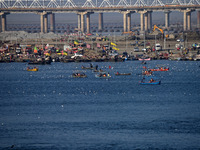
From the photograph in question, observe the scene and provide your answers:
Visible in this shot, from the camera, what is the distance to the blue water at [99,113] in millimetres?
49375

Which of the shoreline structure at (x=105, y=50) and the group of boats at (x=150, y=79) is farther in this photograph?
the shoreline structure at (x=105, y=50)

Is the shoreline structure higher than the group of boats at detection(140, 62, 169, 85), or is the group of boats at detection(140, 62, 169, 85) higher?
the shoreline structure

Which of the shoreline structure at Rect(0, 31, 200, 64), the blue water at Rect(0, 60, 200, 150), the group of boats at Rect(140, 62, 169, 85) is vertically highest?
the shoreline structure at Rect(0, 31, 200, 64)

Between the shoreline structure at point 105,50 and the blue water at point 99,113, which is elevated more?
the shoreline structure at point 105,50

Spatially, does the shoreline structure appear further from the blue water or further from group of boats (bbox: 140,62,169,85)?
the blue water

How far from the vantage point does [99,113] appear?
62.0 meters

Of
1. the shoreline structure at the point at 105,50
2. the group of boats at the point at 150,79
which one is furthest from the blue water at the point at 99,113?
the shoreline structure at the point at 105,50

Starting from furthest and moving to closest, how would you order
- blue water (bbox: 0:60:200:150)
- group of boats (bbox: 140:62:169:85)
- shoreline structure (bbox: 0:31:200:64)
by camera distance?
shoreline structure (bbox: 0:31:200:64) → group of boats (bbox: 140:62:169:85) → blue water (bbox: 0:60:200:150)

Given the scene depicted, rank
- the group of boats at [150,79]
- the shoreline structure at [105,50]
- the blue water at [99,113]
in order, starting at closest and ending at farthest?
1. the blue water at [99,113]
2. the group of boats at [150,79]
3. the shoreline structure at [105,50]

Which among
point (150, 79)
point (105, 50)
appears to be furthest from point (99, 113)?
point (105, 50)

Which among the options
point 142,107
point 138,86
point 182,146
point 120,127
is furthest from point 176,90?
point 182,146

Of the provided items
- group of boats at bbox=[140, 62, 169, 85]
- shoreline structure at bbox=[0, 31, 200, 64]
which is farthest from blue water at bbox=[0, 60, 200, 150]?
shoreline structure at bbox=[0, 31, 200, 64]

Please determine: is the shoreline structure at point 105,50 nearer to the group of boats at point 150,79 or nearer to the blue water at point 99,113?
the group of boats at point 150,79

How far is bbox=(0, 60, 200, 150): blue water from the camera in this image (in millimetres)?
49375
